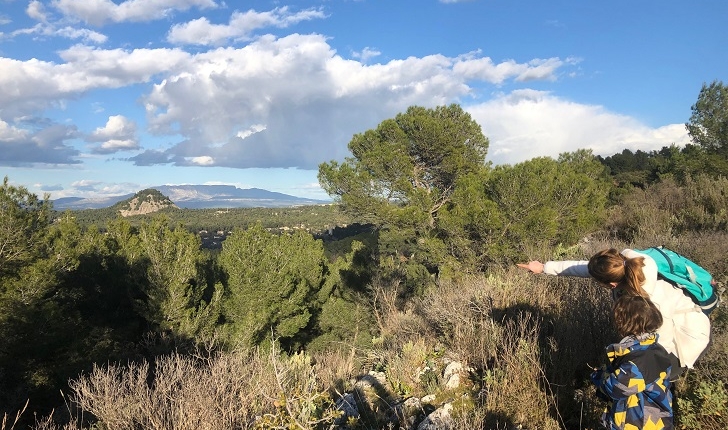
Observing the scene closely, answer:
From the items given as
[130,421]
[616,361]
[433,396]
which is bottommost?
[433,396]

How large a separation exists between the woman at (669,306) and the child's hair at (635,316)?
0.18 feet

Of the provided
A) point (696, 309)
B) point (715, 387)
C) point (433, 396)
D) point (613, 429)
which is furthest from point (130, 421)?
point (715, 387)

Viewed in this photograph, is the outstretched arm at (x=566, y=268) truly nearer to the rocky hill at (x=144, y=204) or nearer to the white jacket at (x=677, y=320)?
the white jacket at (x=677, y=320)

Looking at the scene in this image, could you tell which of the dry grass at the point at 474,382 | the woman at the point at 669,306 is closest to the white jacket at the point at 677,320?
the woman at the point at 669,306

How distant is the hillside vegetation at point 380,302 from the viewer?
273 centimetres

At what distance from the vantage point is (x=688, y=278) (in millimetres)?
1909

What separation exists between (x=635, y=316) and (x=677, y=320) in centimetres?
26

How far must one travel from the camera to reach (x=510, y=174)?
43.1 feet

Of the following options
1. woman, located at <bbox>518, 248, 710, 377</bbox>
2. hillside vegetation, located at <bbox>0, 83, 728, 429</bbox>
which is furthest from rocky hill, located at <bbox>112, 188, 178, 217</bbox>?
woman, located at <bbox>518, 248, 710, 377</bbox>

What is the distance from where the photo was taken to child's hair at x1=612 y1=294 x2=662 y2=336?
5.91ft

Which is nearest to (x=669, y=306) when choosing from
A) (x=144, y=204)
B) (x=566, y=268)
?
(x=566, y=268)

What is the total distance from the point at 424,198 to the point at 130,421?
1354cm

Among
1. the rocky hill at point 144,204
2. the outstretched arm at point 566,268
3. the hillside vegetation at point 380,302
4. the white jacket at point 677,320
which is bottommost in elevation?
the hillside vegetation at point 380,302

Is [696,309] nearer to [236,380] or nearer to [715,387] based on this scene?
[715,387]
